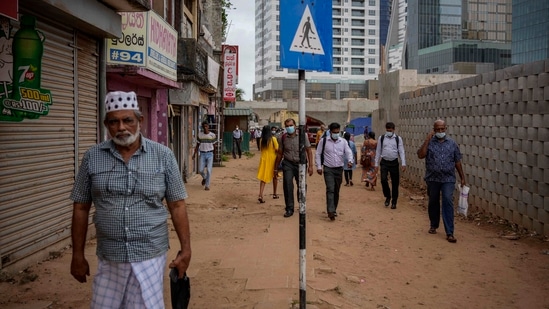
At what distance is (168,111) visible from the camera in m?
13.5

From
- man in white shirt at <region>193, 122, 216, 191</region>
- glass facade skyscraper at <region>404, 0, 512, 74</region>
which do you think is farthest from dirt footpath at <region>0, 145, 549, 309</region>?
glass facade skyscraper at <region>404, 0, 512, 74</region>

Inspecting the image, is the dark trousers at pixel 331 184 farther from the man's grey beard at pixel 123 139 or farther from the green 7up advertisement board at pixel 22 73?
the man's grey beard at pixel 123 139

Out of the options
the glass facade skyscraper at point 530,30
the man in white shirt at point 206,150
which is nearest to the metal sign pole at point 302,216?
the man in white shirt at point 206,150

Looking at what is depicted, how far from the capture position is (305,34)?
4.30 m

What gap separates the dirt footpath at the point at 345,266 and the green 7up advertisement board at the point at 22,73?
66.1 inches

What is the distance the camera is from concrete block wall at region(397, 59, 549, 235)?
301 inches

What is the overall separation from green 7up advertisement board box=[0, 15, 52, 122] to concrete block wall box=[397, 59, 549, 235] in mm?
6721

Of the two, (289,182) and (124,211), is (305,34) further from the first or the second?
(289,182)

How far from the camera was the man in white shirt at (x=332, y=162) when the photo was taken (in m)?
9.24

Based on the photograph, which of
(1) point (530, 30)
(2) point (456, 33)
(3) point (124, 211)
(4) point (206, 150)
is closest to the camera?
(3) point (124, 211)

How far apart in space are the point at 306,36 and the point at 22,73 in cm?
298

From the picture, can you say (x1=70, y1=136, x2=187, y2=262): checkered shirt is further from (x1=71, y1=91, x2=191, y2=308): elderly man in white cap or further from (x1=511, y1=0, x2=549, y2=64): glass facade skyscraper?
(x1=511, y1=0, x2=549, y2=64): glass facade skyscraper

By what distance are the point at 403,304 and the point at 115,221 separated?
329cm

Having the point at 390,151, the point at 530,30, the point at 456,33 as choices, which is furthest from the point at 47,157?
the point at 456,33
